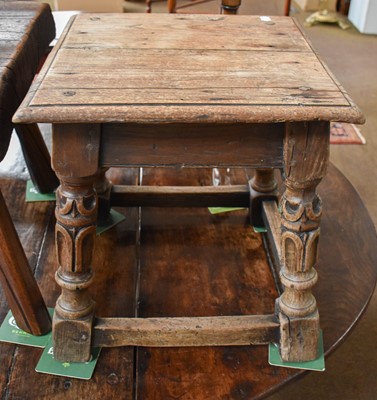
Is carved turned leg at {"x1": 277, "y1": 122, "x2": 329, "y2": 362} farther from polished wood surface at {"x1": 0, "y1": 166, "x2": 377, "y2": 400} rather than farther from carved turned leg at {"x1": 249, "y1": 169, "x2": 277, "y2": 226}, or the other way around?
carved turned leg at {"x1": 249, "y1": 169, "x2": 277, "y2": 226}

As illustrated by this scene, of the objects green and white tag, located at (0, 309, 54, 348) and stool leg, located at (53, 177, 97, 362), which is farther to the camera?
green and white tag, located at (0, 309, 54, 348)

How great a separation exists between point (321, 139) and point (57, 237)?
0.35 m

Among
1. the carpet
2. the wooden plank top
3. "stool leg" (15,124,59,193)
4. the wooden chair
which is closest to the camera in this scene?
the wooden plank top

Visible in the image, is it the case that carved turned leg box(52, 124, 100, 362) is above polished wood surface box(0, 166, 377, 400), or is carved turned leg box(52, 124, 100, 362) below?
above

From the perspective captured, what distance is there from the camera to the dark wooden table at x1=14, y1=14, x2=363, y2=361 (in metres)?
0.65

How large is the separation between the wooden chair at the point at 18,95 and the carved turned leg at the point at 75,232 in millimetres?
53

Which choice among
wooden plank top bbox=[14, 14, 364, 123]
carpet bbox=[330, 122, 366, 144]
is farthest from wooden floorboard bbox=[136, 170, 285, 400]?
carpet bbox=[330, 122, 366, 144]

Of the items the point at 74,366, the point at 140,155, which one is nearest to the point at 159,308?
the point at 74,366

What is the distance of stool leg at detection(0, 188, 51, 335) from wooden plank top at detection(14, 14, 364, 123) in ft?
0.61

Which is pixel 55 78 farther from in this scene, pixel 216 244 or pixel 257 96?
pixel 216 244

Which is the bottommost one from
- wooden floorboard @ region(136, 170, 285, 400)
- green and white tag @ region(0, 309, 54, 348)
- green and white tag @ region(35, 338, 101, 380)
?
wooden floorboard @ region(136, 170, 285, 400)

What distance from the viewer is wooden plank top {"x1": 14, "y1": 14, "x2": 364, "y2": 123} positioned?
2.08 feet

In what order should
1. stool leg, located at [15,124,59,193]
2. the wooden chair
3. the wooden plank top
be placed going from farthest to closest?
stool leg, located at [15,124,59,193], the wooden chair, the wooden plank top

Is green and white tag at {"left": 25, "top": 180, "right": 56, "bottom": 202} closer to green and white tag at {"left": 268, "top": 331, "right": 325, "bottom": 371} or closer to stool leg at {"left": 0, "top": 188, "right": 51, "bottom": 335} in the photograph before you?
stool leg at {"left": 0, "top": 188, "right": 51, "bottom": 335}
